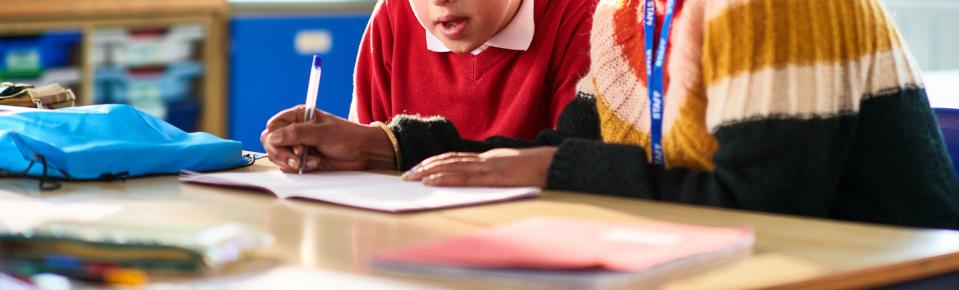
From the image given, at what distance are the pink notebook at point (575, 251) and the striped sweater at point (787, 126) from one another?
28 centimetres

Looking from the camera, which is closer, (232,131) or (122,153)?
(122,153)

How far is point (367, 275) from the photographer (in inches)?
36.5

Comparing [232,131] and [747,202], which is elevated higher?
[747,202]

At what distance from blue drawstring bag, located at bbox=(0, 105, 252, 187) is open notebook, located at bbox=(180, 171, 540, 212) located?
71 millimetres

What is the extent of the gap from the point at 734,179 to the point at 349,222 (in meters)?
0.43

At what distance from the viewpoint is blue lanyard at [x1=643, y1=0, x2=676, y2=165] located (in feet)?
5.08

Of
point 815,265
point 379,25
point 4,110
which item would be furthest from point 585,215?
Result: point 379,25

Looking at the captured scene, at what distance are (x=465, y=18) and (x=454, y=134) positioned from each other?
0.87 ft

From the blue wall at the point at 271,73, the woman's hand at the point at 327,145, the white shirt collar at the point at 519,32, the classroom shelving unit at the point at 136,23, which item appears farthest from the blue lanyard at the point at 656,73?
the classroom shelving unit at the point at 136,23

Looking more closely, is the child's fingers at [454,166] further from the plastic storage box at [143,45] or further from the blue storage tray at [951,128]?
the plastic storage box at [143,45]

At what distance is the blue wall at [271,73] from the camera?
4684 millimetres

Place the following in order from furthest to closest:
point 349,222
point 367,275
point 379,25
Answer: point 379,25 < point 349,222 < point 367,275

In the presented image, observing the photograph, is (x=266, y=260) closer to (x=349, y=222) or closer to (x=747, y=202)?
(x=349, y=222)

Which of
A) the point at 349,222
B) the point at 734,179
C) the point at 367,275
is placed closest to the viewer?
the point at 367,275
